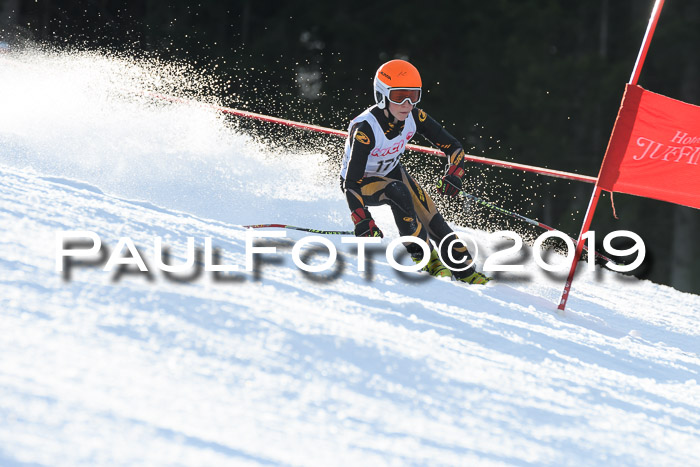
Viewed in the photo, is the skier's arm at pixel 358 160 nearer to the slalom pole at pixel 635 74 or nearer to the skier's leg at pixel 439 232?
the skier's leg at pixel 439 232

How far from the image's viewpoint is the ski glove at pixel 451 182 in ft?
14.5

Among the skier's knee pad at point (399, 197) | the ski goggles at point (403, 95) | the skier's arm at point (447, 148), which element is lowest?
the skier's knee pad at point (399, 197)

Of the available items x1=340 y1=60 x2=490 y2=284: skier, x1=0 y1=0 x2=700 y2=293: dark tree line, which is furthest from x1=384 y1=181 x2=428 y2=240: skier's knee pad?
x1=0 y1=0 x2=700 y2=293: dark tree line

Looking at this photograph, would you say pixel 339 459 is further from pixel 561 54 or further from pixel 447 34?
pixel 561 54

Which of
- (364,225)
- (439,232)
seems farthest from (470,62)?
(364,225)

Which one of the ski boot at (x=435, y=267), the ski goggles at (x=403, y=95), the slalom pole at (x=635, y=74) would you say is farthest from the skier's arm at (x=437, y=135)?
the slalom pole at (x=635, y=74)

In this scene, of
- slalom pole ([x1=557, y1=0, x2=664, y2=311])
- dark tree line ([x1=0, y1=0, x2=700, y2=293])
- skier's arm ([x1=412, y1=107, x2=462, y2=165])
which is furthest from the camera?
dark tree line ([x1=0, y1=0, x2=700, y2=293])

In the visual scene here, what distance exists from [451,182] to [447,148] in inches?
10.4

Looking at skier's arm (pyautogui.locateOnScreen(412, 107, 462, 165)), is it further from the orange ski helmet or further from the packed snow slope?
Answer: the packed snow slope

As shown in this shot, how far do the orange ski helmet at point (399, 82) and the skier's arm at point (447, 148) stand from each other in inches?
13.2

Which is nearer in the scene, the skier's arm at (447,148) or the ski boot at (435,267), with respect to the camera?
the ski boot at (435,267)

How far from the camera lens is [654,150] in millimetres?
4086

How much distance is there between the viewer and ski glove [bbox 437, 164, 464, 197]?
4.41 meters

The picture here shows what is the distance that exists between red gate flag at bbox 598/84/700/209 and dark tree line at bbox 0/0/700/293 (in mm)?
10501
